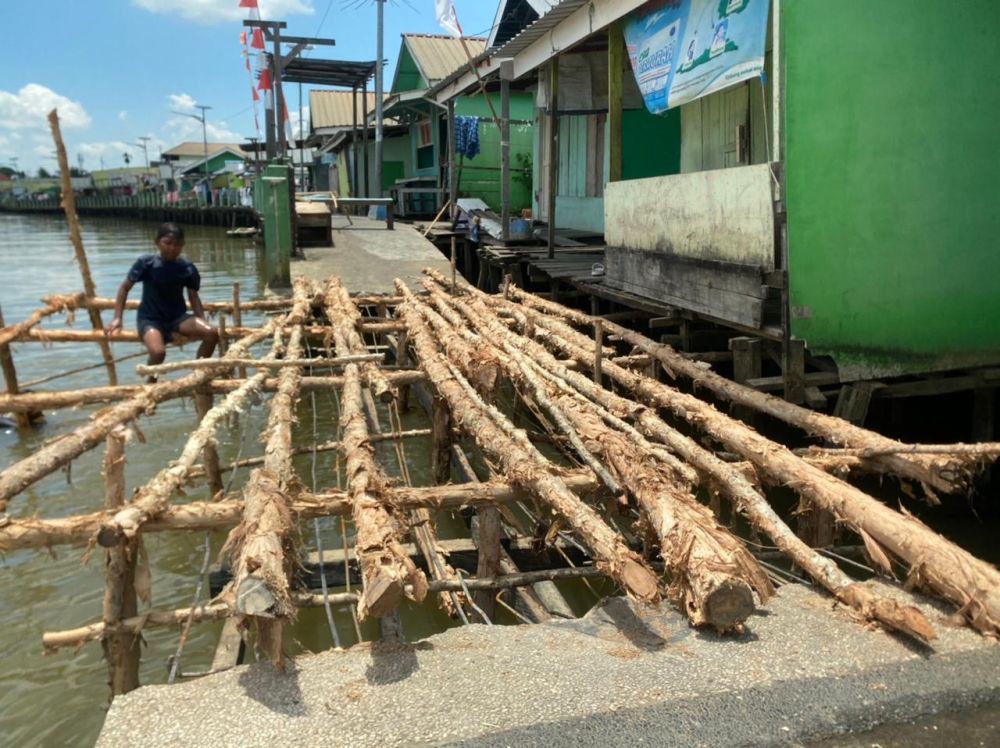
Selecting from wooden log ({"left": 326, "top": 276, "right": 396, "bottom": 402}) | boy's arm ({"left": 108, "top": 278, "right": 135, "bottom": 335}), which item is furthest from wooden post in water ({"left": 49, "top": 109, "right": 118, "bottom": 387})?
wooden log ({"left": 326, "top": 276, "right": 396, "bottom": 402})

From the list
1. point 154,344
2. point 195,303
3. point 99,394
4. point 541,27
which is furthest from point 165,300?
point 541,27

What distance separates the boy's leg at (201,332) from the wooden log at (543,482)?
276 centimetres

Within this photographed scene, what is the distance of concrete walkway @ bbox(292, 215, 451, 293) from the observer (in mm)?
10852

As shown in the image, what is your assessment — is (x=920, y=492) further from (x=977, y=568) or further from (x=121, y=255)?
(x=121, y=255)

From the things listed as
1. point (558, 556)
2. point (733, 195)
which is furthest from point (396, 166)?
point (558, 556)

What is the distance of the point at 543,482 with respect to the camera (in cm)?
367

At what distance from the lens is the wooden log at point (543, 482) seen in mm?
2967

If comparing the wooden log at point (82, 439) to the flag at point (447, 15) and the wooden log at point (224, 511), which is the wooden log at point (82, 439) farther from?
the flag at point (447, 15)

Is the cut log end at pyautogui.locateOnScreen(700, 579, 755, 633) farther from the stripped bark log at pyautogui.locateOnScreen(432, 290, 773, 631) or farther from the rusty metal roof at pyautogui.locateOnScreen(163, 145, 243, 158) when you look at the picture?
the rusty metal roof at pyautogui.locateOnScreen(163, 145, 243, 158)

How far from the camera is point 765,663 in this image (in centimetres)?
269

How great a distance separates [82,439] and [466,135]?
1514 cm

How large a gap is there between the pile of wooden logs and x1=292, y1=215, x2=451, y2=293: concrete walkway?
185 inches

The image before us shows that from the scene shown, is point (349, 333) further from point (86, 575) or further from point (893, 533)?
point (893, 533)

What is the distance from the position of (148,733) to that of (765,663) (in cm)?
201
